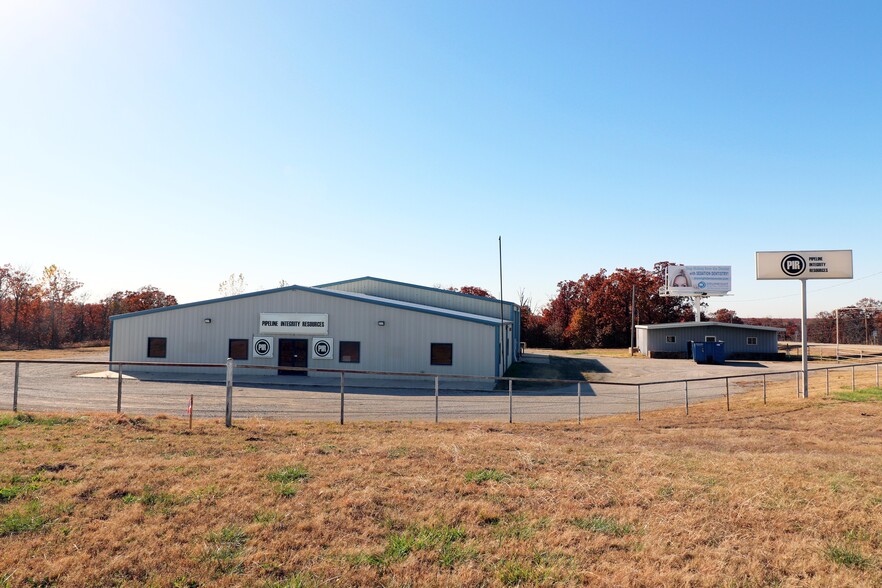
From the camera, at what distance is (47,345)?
63656 mm

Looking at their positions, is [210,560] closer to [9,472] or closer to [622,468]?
[9,472]

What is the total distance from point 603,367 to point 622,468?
102ft

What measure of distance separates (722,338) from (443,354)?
32984mm

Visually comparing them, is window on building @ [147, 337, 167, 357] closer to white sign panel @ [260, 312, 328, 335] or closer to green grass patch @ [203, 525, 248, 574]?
white sign panel @ [260, 312, 328, 335]

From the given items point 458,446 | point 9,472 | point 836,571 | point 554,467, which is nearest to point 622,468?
point 554,467

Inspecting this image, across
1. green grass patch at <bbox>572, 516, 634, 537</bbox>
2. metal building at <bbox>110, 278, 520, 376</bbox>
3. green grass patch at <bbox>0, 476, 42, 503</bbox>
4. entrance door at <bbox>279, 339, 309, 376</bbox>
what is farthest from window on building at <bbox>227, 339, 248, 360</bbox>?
green grass patch at <bbox>572, 516, 634, 537</bbox>

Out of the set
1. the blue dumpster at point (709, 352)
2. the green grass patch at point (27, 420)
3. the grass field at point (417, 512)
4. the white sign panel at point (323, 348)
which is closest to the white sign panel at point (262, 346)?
the white sign panel at point (323, 348)

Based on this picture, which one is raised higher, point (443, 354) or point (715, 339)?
point (715, 339)

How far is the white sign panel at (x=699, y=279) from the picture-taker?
62719 mm

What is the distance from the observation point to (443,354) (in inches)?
1102

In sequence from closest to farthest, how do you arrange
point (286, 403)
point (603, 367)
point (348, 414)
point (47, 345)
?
point (348, 414) → point (286, 403) → point (603, 367) → point (47, 345)

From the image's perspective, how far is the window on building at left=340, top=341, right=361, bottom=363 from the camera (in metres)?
28.6

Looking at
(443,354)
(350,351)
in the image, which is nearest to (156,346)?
(350,351)

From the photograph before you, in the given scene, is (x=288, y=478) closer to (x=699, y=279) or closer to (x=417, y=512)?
(x=417, y=512)
